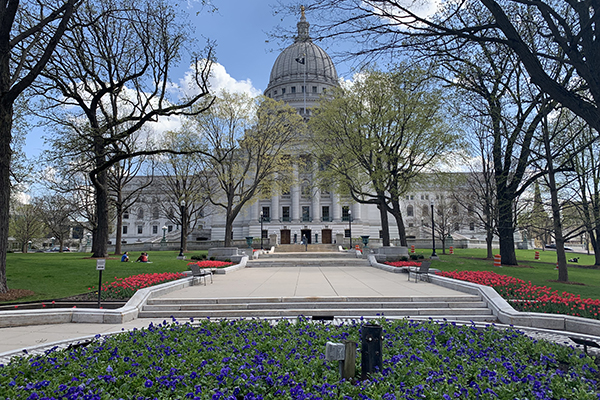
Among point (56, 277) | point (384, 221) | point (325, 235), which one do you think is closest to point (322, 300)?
point (56, 277)

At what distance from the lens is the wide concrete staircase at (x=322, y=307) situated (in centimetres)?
1022

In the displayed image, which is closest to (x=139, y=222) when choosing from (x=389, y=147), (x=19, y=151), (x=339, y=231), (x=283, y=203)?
(x=283, y=203)

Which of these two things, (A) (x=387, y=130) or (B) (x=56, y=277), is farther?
(A) (x=387, y=130)

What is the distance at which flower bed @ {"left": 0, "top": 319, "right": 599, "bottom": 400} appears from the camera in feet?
13.1

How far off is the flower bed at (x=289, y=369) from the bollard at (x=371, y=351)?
157 mm

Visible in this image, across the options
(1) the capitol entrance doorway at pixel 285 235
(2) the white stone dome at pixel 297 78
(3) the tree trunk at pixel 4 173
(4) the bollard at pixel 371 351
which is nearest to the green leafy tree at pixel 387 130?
(3) the tree trunk at pixel 4 173

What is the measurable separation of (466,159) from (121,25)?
2324 cm

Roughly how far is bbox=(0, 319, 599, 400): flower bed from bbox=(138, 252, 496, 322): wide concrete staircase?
3410 millimetres

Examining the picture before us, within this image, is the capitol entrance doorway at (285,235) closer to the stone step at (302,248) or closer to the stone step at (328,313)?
the stone step at (302,248)

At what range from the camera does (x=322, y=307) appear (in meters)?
10.8

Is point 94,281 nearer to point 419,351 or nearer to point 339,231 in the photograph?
point 419,351

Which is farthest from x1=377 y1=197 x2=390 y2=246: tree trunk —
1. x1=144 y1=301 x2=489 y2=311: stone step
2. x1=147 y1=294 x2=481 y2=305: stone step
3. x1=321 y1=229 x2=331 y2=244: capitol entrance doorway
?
x1=321 y1=229 x2=331 y2=244: capitol entrance doorway

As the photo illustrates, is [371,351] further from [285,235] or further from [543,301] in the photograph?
[285,235]

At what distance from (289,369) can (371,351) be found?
3.54 feet
